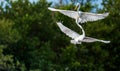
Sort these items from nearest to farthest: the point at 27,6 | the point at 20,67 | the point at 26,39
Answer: the point at 20,67, the point at 26,39, the point at 27,6

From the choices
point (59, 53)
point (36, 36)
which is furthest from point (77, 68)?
point (36, 36)

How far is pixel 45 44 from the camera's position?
452 inches

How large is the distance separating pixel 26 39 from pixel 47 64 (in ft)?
2.95

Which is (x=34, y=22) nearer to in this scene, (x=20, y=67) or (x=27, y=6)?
(x=27, y=6)

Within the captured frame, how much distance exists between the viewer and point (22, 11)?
12.3 meters

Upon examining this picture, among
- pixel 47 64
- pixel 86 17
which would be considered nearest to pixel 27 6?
pixel 47 64

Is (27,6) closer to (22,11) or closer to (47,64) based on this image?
(22,11)

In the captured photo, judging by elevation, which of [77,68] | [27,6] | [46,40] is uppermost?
[27,6]

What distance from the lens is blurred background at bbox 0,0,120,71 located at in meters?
11.0

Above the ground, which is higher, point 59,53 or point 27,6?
point 27,6

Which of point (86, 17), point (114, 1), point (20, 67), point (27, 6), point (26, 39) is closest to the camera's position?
point (86, 17)

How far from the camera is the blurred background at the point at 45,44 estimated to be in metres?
11.0

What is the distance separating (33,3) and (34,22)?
69 cm

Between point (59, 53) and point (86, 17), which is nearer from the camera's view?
point (86, 17)
